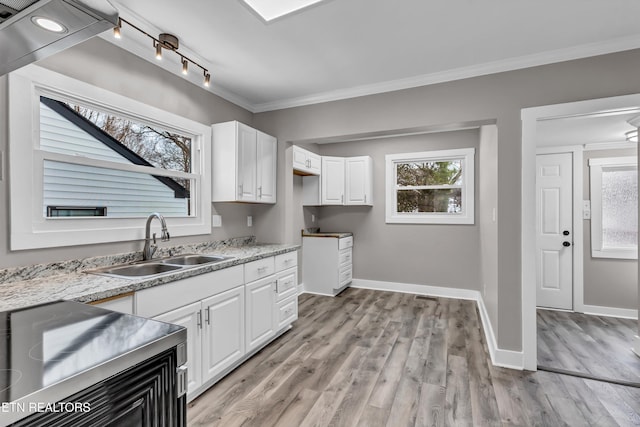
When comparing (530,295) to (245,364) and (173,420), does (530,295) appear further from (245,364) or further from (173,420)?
(173,420)

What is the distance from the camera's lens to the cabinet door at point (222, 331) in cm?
207

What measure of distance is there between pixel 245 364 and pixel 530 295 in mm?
2343

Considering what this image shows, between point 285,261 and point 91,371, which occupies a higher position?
point 91,371

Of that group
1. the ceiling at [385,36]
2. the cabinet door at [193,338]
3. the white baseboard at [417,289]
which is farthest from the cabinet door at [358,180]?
the cabinet door at [193,338]

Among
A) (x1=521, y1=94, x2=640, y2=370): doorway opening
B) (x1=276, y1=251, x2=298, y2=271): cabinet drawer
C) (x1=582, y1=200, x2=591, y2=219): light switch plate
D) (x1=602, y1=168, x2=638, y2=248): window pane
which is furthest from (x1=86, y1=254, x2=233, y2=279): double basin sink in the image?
(x1=602, y1=168, x2=638, y2=248): window pane

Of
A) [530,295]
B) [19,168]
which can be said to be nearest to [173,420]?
[19,168]

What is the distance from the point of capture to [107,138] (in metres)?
2.25

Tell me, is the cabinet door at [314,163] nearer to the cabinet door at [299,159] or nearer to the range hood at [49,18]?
the cabinet door at [299,159]

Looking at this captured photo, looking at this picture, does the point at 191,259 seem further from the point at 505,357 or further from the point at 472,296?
the point at 472,296

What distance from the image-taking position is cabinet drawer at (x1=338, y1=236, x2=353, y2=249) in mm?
4531

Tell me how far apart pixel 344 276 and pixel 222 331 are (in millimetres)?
2704

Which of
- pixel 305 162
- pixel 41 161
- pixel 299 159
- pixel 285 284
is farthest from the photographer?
pixel 305 162

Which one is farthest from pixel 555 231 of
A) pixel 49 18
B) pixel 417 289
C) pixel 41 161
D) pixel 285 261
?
pixel 41 161

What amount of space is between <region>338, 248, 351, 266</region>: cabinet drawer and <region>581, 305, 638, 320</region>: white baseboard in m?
3.04
